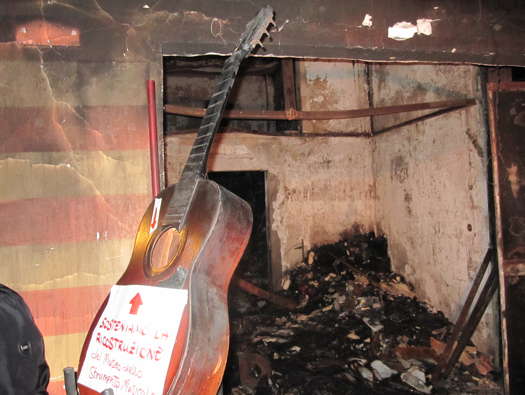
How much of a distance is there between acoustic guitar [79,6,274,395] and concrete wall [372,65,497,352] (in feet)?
11.5

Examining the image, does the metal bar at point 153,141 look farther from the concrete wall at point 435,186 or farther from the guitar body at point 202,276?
the concrete wall at point 435,186

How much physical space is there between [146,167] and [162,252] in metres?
0.51

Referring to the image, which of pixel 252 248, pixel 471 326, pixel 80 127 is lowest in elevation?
pixel 471 326

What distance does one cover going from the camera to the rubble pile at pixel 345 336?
3.60 meters

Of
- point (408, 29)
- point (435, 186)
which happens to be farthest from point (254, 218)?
point (408, 29)

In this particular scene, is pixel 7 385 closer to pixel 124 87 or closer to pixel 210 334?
pixel 210 334

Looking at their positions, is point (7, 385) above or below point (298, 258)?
above

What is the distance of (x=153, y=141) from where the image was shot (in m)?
1.88

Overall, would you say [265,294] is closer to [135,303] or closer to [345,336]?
[345,336]

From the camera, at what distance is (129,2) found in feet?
6.20

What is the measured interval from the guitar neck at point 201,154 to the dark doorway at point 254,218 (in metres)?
5.27

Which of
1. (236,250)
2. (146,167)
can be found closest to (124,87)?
(146,167)

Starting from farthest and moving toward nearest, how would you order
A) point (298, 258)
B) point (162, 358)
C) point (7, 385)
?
point (298, 258)
point (162, 358)
point (7, 385)

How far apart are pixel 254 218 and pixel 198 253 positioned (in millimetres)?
6099
